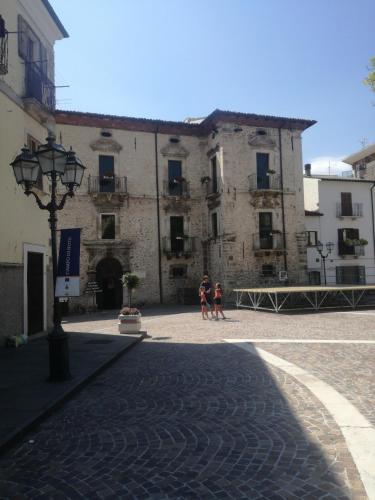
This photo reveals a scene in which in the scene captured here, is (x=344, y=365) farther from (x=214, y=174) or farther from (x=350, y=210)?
(x=350, y=210)

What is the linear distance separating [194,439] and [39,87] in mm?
10917

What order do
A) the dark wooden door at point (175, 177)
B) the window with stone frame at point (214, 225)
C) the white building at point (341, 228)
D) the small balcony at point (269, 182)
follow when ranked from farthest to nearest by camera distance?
the white building at point (341, 228), the dark wooden door at point (175, 177), the small balcony at point (269, 182), the window with stone frame at point (214, 225)

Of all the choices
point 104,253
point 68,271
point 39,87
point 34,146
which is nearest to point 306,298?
point 104,253

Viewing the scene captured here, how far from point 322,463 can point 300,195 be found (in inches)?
927

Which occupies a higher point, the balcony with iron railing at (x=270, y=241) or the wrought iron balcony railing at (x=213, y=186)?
the wrought iron balcony railing at (x=213, y=186)

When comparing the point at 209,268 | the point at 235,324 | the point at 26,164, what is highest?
the point at 26,164

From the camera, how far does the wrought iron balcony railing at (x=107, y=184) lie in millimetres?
23734

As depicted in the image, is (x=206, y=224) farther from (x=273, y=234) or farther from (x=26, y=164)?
(x=26, y=164)

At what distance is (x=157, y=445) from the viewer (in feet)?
12.9

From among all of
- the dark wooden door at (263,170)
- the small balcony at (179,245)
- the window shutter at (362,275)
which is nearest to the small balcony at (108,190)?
the small balcony at (179,245)

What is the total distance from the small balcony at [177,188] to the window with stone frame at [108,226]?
3.82m

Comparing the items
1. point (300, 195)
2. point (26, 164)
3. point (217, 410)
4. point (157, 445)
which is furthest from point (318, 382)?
point (300, 195)

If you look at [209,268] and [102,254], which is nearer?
[102,254]

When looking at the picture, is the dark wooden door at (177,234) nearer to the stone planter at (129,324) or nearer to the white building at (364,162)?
the stone planter at (129,324)
